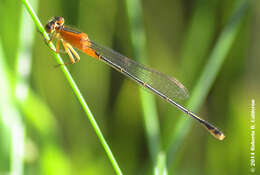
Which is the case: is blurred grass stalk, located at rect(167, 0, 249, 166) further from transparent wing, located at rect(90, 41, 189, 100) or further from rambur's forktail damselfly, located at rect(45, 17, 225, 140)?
transparent wing, located at rect(90, 41, 189, 100)

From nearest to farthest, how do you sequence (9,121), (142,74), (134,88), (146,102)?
(9,121)
(146,102)
(142,74)
(134,88)

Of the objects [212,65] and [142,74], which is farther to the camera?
[142,74]

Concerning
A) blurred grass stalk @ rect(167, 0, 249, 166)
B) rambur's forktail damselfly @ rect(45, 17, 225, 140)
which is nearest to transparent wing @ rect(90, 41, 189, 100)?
rambur's forktail damselfly @ rect(45, 17, 225, 140)

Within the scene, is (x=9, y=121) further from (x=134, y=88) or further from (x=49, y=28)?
(x=134, y=88)

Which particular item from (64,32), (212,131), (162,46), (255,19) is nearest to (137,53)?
(64,32)

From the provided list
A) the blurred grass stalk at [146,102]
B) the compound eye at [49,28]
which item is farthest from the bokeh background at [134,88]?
the compound eye at [49,28]

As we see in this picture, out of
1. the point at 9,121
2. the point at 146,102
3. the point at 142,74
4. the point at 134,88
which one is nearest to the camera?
the point at 9,121

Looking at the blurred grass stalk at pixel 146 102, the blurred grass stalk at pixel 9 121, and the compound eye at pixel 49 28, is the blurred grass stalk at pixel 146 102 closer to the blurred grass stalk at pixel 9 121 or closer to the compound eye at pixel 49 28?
the compound eye at pixel 49 28

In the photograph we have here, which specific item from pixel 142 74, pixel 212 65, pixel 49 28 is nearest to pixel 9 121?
pixel 49 28
